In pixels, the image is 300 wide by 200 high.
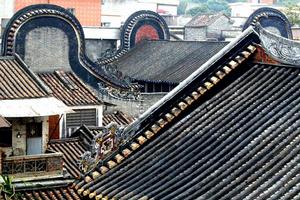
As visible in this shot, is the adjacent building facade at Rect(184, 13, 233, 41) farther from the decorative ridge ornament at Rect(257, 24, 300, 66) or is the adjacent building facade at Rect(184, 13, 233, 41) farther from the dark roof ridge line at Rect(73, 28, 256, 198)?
the decorative ridge ornament at Rect(257, 24, 300, 66)

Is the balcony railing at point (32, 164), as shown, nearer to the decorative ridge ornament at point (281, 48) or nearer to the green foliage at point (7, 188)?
the green foliage at point (7, 188)

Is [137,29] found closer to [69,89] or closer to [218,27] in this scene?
[218,27]

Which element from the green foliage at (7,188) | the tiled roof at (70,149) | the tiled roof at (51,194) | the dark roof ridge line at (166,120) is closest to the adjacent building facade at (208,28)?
the tiled roof at (70,149)

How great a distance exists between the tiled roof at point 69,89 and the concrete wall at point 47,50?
47cm

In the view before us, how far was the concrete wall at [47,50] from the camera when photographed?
30031mm

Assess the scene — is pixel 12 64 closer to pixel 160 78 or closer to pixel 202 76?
pixel 160 78

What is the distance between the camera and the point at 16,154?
75.2 feet

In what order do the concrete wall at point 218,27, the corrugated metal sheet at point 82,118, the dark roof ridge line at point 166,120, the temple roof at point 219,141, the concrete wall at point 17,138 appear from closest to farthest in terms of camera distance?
1. the temple roof at point 219,141
2. the dark roof ridge line at point 166,120
3. the concrete wall at point 17,138
4. the corrugated metal sheet at point 82,118
5. the concrete wall at point 218,27

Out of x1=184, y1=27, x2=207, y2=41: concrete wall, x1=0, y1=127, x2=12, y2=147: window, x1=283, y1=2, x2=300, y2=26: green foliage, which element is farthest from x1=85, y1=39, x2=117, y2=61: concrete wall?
x1=283, y1=2, x2=300, y2=26: green foliage

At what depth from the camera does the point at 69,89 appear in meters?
28.4

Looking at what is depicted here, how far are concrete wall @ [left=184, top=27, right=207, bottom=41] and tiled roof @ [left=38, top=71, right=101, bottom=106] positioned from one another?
2263 centimetres

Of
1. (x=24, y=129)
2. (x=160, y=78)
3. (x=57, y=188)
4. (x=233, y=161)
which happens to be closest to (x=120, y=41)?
(x=160, y=78)

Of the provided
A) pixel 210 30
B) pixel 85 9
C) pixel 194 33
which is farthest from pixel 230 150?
pixel 85 9

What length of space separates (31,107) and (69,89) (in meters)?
6.29
